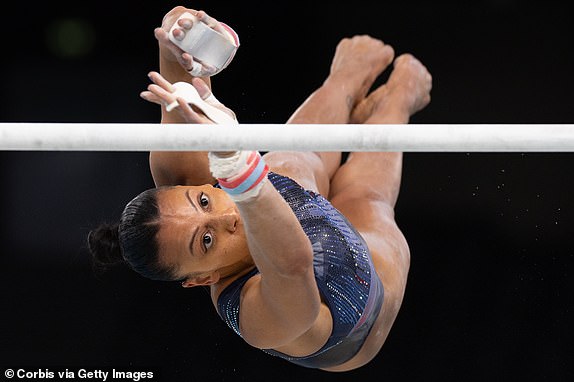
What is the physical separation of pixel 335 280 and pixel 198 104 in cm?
50

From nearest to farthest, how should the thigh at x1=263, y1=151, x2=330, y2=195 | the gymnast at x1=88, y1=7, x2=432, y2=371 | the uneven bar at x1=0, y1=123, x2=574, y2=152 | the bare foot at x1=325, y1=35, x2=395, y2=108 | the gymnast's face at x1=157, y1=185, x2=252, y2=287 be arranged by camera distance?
the uneven bar at x1=0, y1=123, x2=574, y2=152 < the gymnast at x1=88, y1=7, x2=432, y2=371 < the gymnast's face at x1=157, y1=185, x2=252, y2=287 < the thigh at x1=263, y1=151, x2=330, y2=195 < the bare foot at x1=325, y1=35, x2=395, y2=108

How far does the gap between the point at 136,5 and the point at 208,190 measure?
114 centimetres

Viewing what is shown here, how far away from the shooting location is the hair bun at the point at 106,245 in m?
1.41

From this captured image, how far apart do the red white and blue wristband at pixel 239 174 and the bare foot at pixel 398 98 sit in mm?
906

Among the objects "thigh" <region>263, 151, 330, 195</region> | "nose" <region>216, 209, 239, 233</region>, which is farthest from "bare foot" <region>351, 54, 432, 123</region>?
"nose" <region>216, 209, 239, 233</region>

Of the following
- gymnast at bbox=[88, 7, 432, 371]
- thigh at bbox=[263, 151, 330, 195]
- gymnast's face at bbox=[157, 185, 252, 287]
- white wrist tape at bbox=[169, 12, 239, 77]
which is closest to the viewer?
gymnast at bbox=[88, 7, 432, 371]

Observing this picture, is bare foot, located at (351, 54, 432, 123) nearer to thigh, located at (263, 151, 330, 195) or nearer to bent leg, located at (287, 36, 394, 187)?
bent leg, located at (287, 36, 394, 187)

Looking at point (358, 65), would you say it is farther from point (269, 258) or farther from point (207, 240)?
point (269, 258)

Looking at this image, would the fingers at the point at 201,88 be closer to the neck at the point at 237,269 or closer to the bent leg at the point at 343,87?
the neck at the point at 237,269

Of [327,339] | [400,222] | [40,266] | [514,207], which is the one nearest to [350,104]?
[400,222]

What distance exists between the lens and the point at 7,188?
2180 millimetres

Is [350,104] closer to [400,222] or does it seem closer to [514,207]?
[400,222]

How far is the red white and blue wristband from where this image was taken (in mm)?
1063

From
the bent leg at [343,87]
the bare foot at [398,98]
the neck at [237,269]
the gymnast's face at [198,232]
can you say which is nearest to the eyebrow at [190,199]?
the gymnast's face at [198,232]
